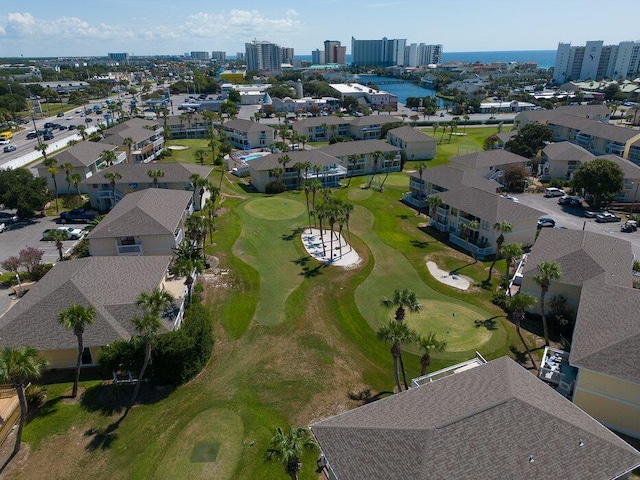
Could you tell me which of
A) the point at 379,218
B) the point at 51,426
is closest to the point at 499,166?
the point at 379,218

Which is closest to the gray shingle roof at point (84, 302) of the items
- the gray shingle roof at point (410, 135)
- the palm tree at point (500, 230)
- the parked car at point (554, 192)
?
the palm tree at point (500, 230)

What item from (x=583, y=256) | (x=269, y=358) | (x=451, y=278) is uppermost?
(x=583, y=256)

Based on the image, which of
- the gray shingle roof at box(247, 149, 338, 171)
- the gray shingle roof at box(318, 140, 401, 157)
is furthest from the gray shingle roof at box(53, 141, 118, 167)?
the gray shingle roof at box(318, 140, 401, 157)

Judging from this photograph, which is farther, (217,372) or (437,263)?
(437,263)

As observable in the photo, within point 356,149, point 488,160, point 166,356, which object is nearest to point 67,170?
point 166,356

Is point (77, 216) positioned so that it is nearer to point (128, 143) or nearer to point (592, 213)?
point (128, 143)

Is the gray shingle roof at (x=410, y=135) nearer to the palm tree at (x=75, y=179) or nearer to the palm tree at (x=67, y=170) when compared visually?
the palm tree at (x=75, y=179)

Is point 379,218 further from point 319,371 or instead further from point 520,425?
point 520,425
